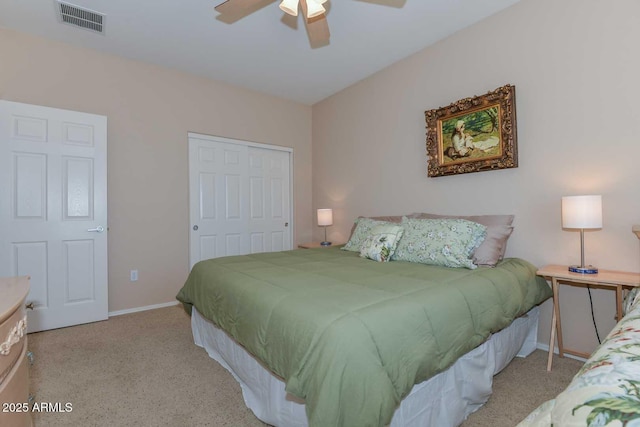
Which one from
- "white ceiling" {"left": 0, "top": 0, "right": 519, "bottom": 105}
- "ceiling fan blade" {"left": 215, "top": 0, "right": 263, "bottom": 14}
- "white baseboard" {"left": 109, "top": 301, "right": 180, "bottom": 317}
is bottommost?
"white baseboard" {"left": 109, "top": 301, "right": 180, "bottom": 317}

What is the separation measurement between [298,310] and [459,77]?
2.69 metres

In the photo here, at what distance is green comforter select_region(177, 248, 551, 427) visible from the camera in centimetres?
107

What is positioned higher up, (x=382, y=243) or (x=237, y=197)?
(x=237, y=197)

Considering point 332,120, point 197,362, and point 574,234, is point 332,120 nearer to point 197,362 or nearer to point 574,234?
point 574,234

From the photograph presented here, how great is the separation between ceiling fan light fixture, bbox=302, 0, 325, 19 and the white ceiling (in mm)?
339

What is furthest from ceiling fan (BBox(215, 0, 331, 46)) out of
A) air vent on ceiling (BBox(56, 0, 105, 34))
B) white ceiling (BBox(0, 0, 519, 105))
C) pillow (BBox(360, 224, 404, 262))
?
pillow (BBox(360, 224, 404, 262))

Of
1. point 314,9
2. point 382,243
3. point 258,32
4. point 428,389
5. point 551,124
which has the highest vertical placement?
point 258,32

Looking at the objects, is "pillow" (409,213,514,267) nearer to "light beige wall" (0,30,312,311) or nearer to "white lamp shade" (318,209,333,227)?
"white lamp shade" (318,209,333,227)

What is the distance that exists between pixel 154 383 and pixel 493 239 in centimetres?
253

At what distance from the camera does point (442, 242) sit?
2.26 metres

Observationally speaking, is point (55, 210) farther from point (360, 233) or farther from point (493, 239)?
point (493, 239)

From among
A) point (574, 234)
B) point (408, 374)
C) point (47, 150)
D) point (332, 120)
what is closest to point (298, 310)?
point (408, 374)

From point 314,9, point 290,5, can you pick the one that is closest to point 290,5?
point 290,5

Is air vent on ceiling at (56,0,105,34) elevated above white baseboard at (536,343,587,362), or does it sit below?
above
